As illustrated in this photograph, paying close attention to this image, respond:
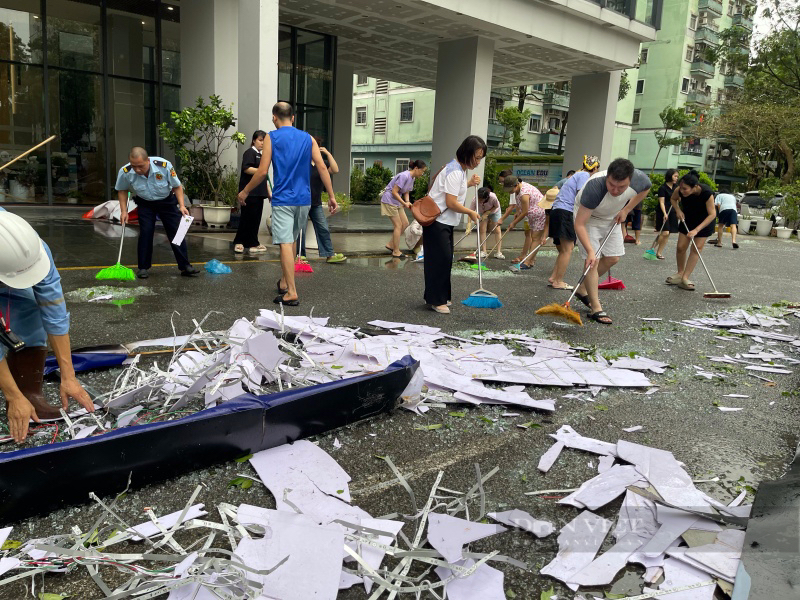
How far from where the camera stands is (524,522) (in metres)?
2.48

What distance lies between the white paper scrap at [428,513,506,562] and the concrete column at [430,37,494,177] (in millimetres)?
14869

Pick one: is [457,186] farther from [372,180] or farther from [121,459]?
[372,180]

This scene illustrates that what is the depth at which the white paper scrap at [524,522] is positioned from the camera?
2424mm

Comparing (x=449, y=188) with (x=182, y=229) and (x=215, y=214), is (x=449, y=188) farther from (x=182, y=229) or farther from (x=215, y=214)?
(x=215, y=214)

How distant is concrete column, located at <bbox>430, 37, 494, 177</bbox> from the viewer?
16.6m

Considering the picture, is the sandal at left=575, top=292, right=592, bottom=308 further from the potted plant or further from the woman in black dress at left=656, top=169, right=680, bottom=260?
the potted plant

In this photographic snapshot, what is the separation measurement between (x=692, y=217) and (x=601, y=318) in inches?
141

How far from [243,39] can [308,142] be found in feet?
22.0

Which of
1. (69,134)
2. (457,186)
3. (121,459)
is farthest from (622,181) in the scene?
(69,134)

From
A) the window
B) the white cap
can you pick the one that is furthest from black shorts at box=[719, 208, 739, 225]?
the window

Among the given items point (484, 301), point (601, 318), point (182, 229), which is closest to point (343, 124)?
point (182, 229)

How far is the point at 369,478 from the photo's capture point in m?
2.80

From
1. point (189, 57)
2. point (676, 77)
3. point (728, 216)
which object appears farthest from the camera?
point (676, 77)

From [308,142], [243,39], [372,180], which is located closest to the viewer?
[308,142]
